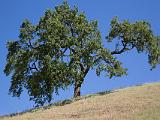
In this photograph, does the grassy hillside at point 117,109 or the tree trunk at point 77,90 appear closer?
the grassy hillside at point 117,109

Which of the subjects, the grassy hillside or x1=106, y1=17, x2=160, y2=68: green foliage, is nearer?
the grassy hillside

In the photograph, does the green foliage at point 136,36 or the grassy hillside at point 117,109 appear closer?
the grassy hillside at point 117,109

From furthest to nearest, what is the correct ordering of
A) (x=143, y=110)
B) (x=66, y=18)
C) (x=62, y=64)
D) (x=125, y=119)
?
(x=66, y=18) < (x=62, y=64) < (x=143, y=110) < (x=125, y=119)

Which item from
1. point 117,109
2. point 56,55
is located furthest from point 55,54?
point 117,109

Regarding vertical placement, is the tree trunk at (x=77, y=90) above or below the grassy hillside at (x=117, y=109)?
above

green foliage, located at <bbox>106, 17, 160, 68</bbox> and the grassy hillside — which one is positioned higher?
green foliage, located at <bbox>106, 17, 160, 68</bbox>

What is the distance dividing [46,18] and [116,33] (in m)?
10.2

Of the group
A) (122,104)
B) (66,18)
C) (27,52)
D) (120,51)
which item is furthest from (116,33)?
(122,104)

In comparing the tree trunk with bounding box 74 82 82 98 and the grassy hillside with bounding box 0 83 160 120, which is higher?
the tree trunk with bounding box 74 82 82 98

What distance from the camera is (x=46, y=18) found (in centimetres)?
5709

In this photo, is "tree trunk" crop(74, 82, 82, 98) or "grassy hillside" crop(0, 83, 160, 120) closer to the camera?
"grassy hillside" crop(0, 83, 160, 120)

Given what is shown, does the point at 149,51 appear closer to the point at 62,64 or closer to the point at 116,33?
the point at 116,33

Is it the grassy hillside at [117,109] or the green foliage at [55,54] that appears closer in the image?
the grassy hillside at [117,109]

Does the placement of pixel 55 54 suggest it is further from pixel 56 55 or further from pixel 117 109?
pixel 117 109
